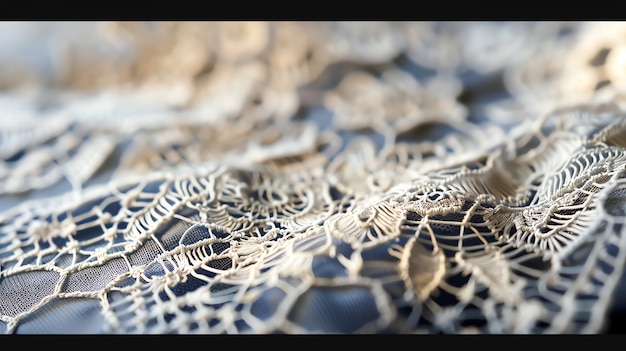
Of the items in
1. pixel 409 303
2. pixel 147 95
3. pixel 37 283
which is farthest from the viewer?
pixel 147 95

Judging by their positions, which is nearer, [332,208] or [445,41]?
[332,208]

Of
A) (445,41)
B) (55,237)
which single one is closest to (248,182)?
(55,237)

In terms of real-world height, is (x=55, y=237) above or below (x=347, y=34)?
below

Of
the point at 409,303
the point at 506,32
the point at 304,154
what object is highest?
the point at 506,32

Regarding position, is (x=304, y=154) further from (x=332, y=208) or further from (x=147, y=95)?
(x=147, y=95)

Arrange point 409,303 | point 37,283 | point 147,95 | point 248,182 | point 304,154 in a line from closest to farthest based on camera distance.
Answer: point 409,303 < point 37,283 < point 248,182 < point 304,154 < point 147,95

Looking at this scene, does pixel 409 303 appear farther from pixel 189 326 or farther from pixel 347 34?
pixel 347 34
